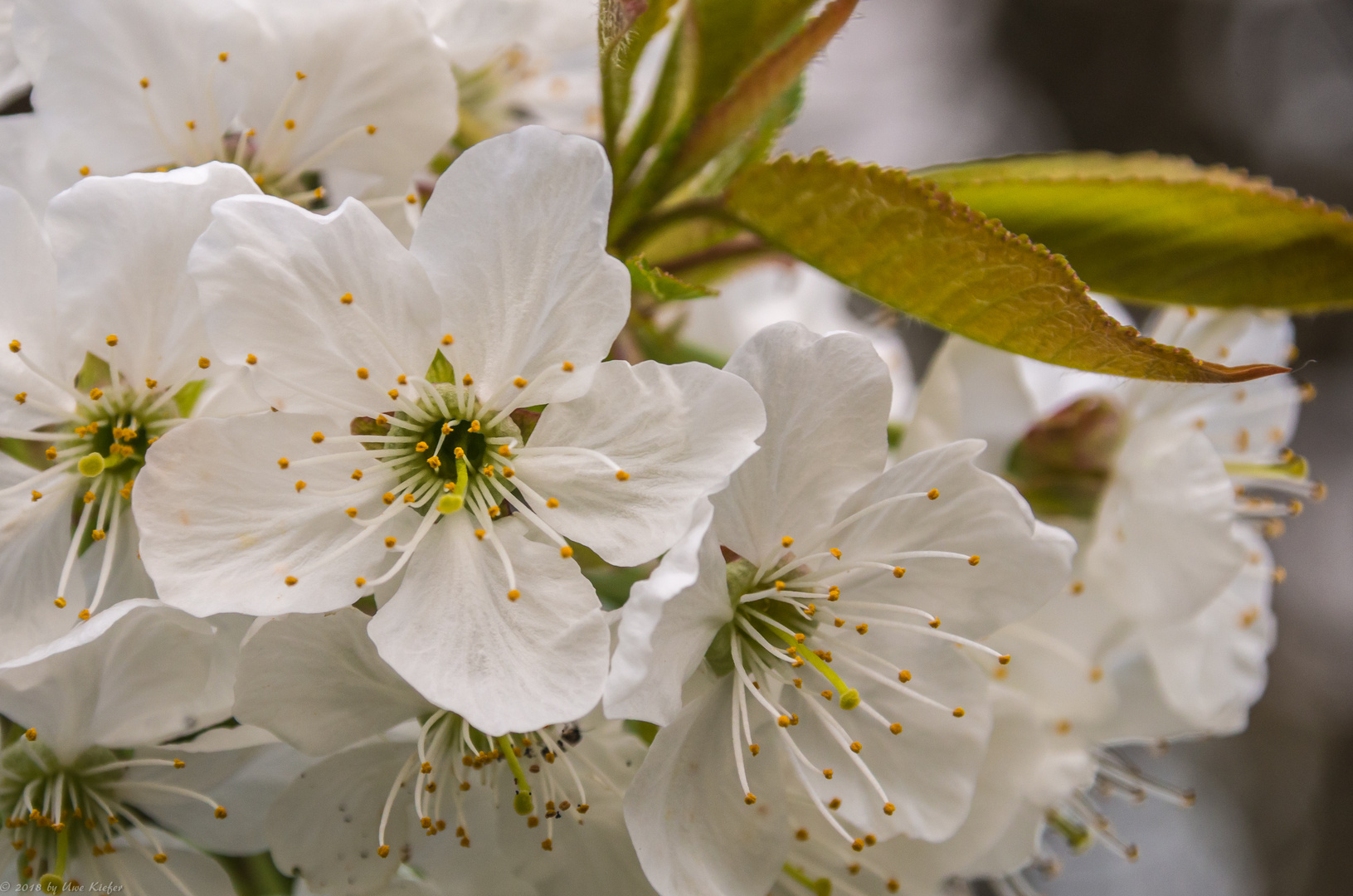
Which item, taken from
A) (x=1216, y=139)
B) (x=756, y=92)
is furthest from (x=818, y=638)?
(x=1216, y=139)

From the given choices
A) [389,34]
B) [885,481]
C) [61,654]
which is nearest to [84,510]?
[61,654]

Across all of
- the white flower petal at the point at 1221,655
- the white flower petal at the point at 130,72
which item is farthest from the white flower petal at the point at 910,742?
the white flower petal at the point at 130,72

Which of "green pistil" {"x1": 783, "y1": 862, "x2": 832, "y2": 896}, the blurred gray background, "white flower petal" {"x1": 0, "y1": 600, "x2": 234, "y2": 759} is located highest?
"white flower petal" {"x1": 0, "y1": 600, "x2": 234, "y2": 759}

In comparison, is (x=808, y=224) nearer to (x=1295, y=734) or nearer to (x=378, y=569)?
(x=378, y=569)

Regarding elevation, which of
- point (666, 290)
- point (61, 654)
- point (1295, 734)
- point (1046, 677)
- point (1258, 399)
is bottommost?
point (1295, 734)

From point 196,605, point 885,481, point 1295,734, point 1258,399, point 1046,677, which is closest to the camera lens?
point 196,605

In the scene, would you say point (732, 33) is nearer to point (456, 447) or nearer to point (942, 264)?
point (942, 264)

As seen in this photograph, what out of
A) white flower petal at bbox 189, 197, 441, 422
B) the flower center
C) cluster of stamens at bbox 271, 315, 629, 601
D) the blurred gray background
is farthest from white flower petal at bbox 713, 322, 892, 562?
the blurred gray background

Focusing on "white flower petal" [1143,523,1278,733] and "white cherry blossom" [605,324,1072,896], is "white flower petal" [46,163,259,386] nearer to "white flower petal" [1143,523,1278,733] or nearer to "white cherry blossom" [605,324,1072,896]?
"white cherry blossom" [605,324,1072,896]
